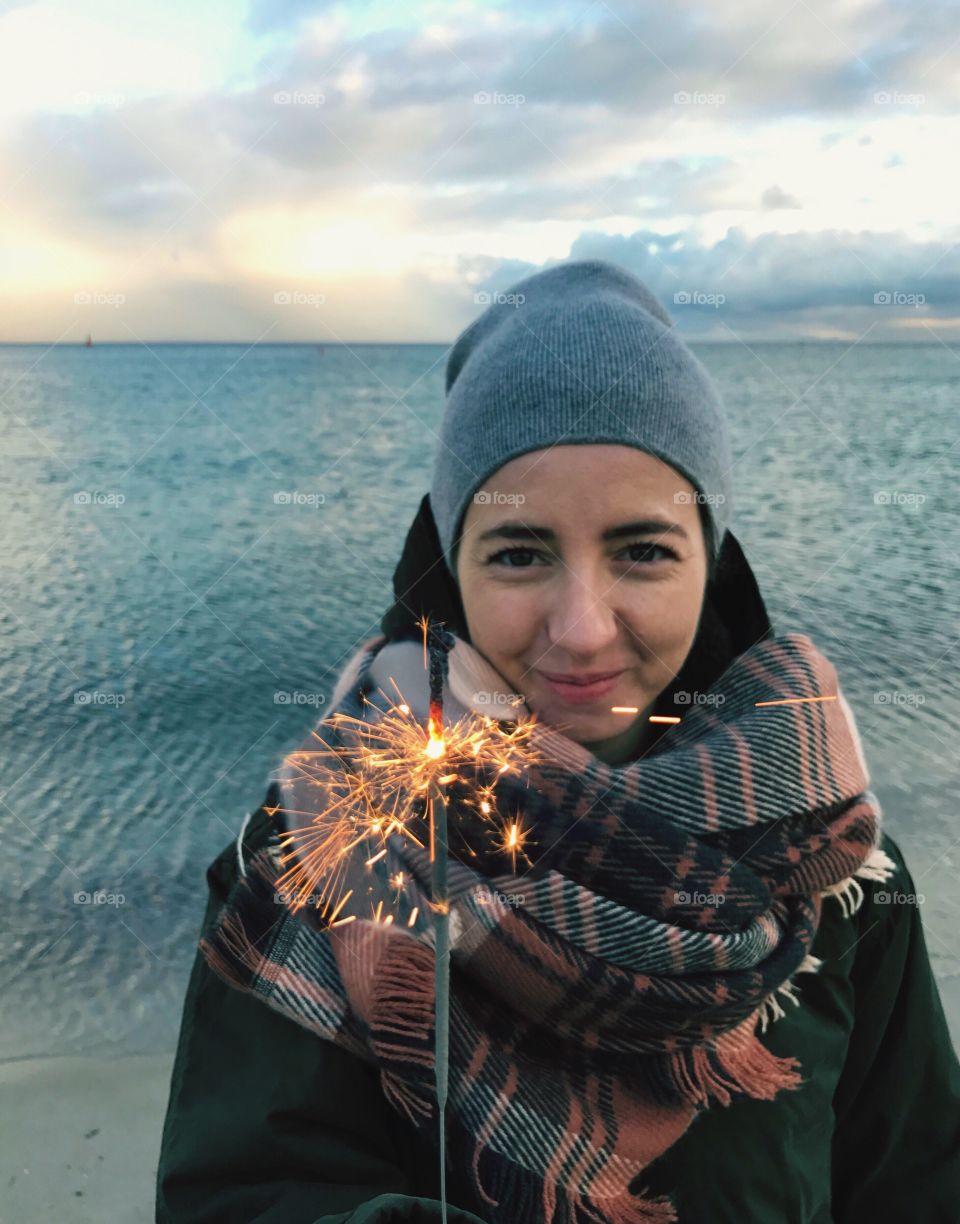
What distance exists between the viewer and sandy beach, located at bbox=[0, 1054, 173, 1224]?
349cm

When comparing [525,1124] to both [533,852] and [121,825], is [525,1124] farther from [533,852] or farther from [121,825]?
[121,825]

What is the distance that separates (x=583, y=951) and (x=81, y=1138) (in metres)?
3.20

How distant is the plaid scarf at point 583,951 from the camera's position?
145 centimetres

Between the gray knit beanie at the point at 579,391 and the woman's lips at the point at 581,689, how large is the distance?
0.30 metres

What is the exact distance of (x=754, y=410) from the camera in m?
41.6

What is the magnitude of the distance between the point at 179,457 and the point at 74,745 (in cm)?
1600

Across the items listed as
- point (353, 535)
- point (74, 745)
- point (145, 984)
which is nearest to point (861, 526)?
point (353, 535)

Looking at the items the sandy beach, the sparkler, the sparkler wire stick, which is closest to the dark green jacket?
the sparkler

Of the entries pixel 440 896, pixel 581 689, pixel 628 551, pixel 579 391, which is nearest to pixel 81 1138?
pixel 581 689

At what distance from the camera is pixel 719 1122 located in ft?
5.33

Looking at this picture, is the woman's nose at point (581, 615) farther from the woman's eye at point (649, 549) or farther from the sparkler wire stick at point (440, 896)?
the sparkler wire stick at point (440, 896)

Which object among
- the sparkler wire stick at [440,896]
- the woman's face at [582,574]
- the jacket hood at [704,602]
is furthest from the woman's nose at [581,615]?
the sparkler wire stick at [440,896]

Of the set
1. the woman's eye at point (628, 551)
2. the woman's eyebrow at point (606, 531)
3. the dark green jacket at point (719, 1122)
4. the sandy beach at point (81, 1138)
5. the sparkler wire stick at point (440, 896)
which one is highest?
the woman's eyebrow at point (606, 531)

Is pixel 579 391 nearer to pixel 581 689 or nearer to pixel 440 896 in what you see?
pixel 581 689
